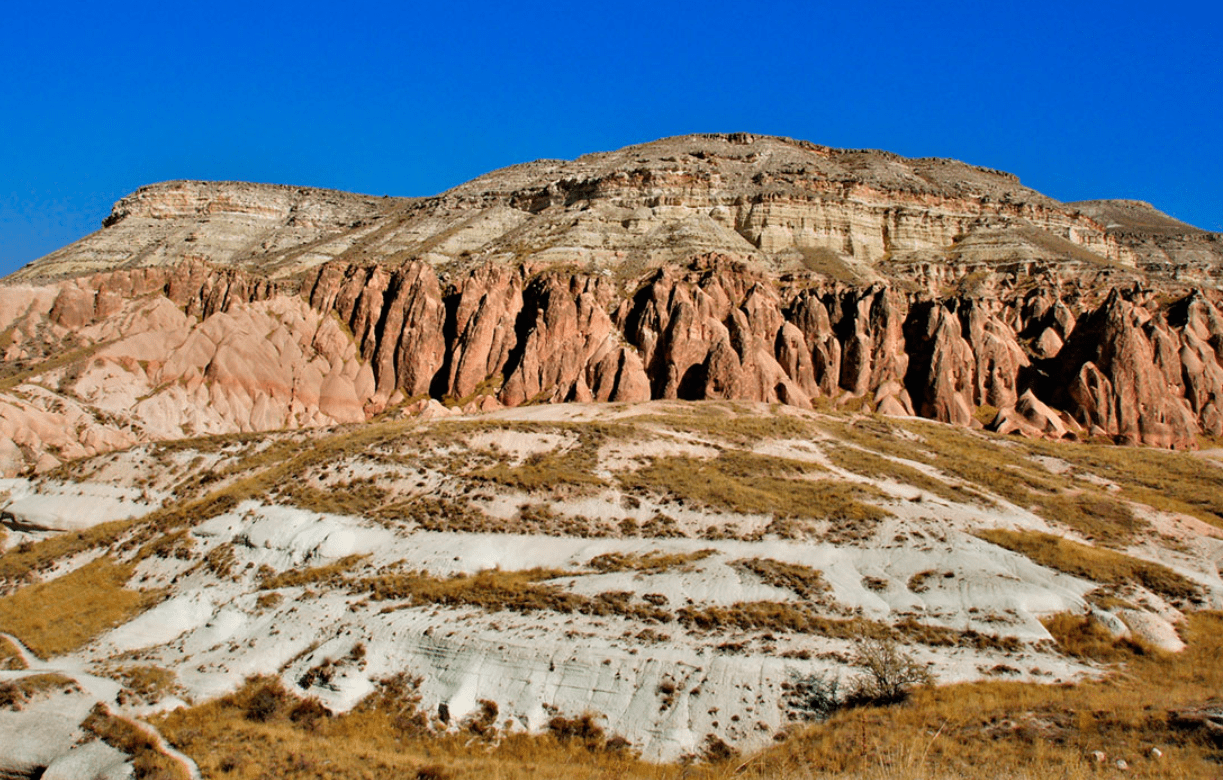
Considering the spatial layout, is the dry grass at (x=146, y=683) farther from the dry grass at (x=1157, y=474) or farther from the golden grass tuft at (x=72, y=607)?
the dry grass at (x=1157, y=474)

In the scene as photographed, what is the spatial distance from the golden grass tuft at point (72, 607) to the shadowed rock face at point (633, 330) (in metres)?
19.8

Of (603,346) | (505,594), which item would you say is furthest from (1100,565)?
(603,346)

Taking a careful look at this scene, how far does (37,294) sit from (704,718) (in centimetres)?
7817

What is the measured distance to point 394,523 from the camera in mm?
31172

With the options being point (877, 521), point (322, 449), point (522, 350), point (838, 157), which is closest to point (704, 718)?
point (877, 521)

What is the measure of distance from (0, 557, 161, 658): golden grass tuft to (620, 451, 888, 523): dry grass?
21914 mm

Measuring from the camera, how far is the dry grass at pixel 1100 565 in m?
27.1

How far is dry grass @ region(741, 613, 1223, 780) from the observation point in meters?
13.3

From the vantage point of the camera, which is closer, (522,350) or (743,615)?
(743,615)

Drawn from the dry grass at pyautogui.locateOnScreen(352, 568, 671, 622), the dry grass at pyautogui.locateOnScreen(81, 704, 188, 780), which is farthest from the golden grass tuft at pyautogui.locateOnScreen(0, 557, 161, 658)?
the dry grass at pyautogui.locateOnScreen(352, 568, 671, 622)

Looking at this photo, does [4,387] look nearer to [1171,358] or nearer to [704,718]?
[704,718]

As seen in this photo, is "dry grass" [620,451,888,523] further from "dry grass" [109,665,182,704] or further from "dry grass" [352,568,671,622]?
"dry grass" [109,665,182,704]

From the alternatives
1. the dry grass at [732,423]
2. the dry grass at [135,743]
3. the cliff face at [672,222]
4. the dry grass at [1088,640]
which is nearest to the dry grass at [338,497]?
the dry grass at [135,743]

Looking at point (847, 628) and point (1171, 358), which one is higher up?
point (1171, 358)
